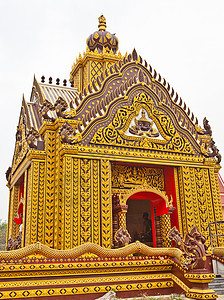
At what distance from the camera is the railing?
40.7ft

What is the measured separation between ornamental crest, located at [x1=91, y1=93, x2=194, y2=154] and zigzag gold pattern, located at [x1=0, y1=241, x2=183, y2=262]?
13.1 ft

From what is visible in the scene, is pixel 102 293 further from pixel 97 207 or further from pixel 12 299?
pixel 97 207

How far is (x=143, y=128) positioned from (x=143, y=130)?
0.07 metres

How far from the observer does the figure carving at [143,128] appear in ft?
40.7

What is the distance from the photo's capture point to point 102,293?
25.5ft

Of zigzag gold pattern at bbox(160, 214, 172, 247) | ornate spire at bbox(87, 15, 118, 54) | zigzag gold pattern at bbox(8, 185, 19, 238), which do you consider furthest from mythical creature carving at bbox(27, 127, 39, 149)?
ornate spire at bbox(87, 15, 118, 54)

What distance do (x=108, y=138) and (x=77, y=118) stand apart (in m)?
1.26

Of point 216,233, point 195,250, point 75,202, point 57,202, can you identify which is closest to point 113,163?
point 75,202

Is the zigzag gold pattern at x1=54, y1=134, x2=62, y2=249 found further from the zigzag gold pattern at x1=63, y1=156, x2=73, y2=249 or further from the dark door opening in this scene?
the dark door opening

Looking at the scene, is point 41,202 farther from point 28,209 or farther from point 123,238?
point 123,238

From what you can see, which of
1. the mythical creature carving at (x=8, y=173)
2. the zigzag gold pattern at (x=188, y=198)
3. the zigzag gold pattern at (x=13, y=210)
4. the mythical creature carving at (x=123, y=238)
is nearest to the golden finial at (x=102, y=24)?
the mythical creature carving at (x=8, y=173)

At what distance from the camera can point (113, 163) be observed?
479 inches

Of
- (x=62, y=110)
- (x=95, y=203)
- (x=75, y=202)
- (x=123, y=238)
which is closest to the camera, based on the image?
(x=123, y=238)

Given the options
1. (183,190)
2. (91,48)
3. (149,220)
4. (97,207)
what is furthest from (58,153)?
(91,48)
